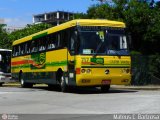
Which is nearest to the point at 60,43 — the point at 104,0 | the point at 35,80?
the point at 35,80

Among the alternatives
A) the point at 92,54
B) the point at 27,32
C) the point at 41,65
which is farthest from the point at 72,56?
the point at 27,32

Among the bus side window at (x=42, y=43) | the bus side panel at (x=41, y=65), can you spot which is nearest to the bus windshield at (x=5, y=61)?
the bus side panel at (x=41, y=65)

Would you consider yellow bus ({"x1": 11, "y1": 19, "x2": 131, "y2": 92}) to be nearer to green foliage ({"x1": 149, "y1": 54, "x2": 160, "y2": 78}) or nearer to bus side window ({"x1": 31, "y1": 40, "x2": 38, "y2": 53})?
bus side window ({"x1": 31, "y1": 40, "x2": 38, "y2": 53})

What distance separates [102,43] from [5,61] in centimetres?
1818

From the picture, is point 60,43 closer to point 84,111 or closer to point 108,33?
point 108,33

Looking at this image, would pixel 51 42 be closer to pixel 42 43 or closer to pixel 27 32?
pixel 42 43

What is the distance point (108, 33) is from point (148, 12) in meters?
14.9

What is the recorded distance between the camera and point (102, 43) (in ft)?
73.7

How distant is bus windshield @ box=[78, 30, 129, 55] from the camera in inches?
874

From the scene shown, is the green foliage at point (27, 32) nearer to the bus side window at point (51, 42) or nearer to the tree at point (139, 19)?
the tree at point (139, 19)

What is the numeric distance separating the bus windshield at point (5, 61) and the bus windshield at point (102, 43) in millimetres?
17430

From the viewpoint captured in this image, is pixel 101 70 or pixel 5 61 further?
pixel 5 61

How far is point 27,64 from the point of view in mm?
31141

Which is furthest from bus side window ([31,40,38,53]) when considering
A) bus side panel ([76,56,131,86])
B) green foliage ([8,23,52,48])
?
green foliage ([8,23,52,48])
